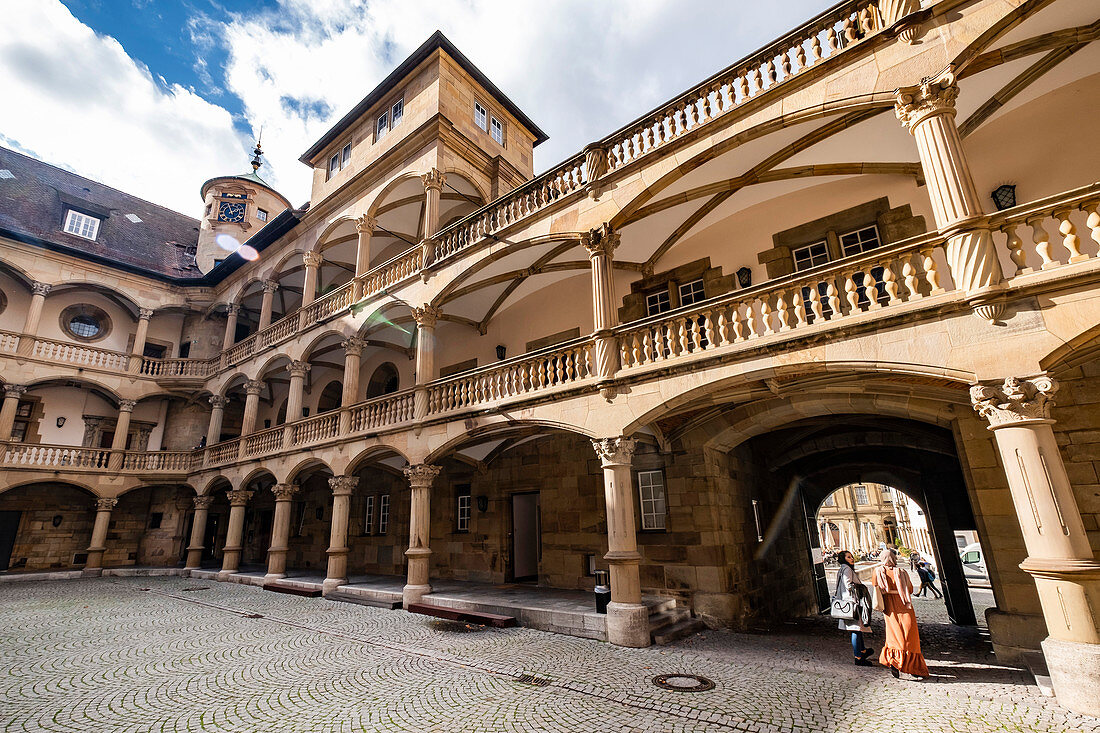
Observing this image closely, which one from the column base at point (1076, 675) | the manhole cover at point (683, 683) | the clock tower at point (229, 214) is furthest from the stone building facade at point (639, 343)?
the clock tower at point (229, 214)

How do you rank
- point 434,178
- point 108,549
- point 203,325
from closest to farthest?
point 434,178 → point 108,549 → point 203,325

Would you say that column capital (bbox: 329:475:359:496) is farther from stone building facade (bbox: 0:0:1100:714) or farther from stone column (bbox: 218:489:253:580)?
stone column (bbox: 218:489:253:580)

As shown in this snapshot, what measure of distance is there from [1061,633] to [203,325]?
29.7 metres

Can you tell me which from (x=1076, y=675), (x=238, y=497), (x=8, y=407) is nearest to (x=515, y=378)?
(x=1076, y=675)

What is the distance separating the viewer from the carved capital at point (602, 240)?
33.9 feet

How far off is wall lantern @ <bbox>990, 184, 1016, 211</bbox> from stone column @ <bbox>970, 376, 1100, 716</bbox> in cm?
436

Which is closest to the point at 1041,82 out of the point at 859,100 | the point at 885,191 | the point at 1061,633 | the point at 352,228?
the point at 885,191

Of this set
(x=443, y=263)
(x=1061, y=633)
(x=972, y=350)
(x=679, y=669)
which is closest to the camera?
(x=1061, y=633)

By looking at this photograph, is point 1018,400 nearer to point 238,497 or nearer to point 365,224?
point 365,224

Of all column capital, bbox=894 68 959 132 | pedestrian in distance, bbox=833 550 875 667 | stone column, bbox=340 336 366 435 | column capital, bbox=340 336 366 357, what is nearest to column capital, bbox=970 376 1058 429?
pedestrian in distance, bbox=833 550 875 667

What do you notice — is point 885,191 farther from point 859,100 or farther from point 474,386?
point 474,386

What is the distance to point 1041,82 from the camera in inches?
318

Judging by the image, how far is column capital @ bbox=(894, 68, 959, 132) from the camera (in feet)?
22.8

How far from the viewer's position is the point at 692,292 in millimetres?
12125
